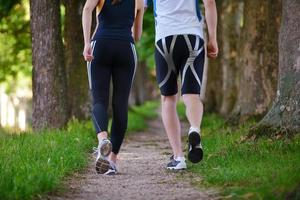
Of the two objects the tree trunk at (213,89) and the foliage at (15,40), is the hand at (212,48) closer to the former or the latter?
the foliage at (15,40)

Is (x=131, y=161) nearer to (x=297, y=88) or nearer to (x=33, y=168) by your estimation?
(x=297, y=88)

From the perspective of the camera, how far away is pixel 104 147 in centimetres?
758

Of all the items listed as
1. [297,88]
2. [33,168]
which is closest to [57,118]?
[297,88]

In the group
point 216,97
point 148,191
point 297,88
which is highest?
point 297,88

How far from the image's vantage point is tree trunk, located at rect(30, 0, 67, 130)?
12711 mm

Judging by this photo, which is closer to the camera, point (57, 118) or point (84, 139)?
point (84, 139)

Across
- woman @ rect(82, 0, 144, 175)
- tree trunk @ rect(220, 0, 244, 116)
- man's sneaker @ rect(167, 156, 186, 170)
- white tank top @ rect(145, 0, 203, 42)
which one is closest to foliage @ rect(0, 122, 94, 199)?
woman @ rect(82, 0, 144, 175)

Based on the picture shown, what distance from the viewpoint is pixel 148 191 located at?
6746 millimetres

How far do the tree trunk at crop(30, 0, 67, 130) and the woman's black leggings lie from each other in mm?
4940

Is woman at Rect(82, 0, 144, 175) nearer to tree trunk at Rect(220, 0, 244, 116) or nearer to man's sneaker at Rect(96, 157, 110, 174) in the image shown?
man's sneaker at Rect(96, 157, 110, 174)

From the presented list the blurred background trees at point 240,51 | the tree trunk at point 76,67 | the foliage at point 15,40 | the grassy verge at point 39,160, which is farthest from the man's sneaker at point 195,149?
the foliage at point 15,40

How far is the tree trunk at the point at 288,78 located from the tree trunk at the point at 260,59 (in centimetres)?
482

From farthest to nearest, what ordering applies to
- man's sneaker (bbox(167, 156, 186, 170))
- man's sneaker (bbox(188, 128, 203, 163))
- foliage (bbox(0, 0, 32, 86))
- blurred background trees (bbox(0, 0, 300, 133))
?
foliage (bbox(0, 0, 32, 86)) < blurred background trees (bbox(0, 0, 300, 133)) < man's sneaker (bbox(167, 156, 186, 170)) < man's sneaker (bbox(188, 128, 203, 163))

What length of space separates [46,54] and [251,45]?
441cm
